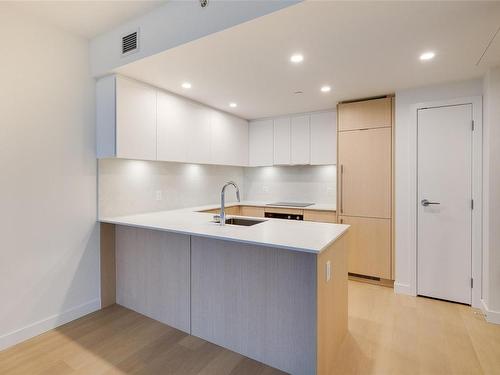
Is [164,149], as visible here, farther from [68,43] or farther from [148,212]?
[68,43]

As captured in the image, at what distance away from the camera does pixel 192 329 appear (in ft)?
7.45

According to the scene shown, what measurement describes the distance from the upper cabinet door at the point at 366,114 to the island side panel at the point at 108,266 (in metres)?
2.98

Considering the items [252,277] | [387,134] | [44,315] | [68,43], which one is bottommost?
[44,315]

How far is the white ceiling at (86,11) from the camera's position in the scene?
2068mm

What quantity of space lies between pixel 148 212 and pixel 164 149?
2.50ft

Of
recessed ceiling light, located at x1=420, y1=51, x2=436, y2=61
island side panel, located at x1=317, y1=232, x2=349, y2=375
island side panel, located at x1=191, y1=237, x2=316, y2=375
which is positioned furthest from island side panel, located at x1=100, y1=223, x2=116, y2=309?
recessed ceiling light, located at x1=420, y1=51, x2=436, y2=61

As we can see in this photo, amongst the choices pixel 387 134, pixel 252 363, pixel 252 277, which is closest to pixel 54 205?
pixel 252 277

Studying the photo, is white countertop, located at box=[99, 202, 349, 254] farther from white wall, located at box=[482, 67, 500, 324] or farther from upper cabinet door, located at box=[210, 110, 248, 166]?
upper cabinet door, located at box=[210, 110, 248, 166]

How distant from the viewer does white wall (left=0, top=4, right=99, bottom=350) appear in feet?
6.93

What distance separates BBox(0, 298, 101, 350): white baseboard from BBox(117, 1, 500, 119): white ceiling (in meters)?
2.25

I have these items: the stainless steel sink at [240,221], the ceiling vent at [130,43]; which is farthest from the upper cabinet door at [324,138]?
the ceiling vent at [130,43]

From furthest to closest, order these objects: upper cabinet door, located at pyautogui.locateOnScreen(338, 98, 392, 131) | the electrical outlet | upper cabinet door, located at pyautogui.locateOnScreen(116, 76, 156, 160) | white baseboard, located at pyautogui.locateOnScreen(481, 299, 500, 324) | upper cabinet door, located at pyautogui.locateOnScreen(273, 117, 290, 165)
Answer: upper cabinet door, located at pyautogui.locateOnScreen(273, 117, 290, 165), the electrical outlet, upper cabinet door, located at pyautogui.locateOnScreen(338, 98, 392, 131), upper cabinet door, located at pyautogui.locateOnScreen(116, 76, 156, 160), white baseboard, located at pyautogui.locateOnScreen(481, 299, 500, 324)

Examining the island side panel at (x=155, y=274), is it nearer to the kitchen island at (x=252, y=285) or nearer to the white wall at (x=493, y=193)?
the kitchen island at (x=252, y=285)

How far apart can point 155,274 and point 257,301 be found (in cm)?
108
